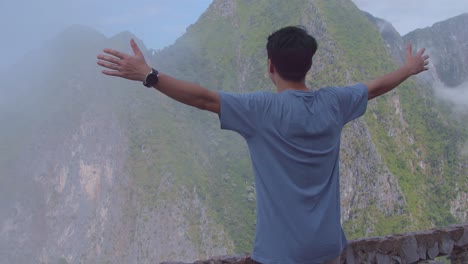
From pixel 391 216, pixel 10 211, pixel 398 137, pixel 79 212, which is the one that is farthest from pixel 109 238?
pixel 398 137

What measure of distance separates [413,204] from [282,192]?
2205 inches

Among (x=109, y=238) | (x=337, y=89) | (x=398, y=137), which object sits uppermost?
(x=398, y=137)

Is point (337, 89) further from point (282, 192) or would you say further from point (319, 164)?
point (282, 192)

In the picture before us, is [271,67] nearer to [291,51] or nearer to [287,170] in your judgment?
[291,51]

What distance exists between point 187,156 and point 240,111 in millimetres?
59679

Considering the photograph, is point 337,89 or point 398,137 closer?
point 337,89

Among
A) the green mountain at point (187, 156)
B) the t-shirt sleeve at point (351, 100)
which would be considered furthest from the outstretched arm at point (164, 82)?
the green mountain at point (187, 156)

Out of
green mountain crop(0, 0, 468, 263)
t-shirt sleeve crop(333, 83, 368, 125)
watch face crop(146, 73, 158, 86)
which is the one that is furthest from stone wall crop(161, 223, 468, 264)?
green mountain crop(0, 0, 468, 263)

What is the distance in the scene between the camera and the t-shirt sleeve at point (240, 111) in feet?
6.71

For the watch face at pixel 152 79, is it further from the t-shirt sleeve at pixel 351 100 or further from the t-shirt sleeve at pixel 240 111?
the t-shirt sleeve at pixel 351 100

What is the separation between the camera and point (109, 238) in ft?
190

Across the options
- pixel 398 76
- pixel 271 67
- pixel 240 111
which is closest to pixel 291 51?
pixel 271 67

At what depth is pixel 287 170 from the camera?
82.5 inches

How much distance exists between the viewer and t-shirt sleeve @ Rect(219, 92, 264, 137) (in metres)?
2.04
